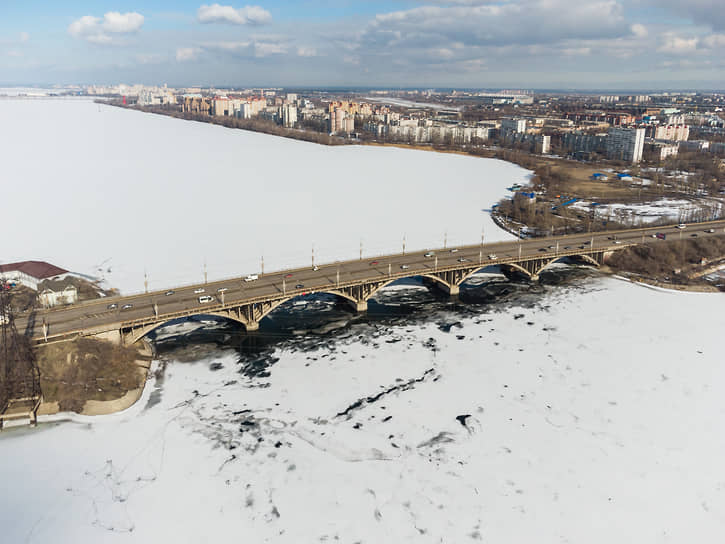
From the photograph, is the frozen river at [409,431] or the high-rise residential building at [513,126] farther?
the high-rise residential building at [513,126]

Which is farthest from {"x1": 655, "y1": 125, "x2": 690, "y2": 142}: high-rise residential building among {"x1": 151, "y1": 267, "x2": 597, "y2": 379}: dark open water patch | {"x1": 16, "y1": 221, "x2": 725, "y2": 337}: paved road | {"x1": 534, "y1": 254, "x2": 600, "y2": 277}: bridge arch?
{"x1": 151, "y1": 267, "x2": 597, "y2": 379}: dark open water patch

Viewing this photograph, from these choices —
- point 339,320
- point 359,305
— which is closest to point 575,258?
point 359,305

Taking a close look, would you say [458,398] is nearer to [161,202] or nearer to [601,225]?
[601,225]

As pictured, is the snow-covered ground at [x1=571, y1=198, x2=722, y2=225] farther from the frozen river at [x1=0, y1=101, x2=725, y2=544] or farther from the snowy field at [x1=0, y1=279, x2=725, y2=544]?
the snowy field at [x1=0, y1=279, x2=725, y2=544]

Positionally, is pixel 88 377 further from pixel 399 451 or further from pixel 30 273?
pixel 30 273

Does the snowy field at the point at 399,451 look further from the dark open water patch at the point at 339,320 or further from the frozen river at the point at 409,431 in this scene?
the dark open water patch at the point at 339,320

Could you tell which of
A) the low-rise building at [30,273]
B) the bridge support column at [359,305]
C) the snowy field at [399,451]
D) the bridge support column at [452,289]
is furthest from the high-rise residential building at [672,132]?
the low-rise building at [30,273]
